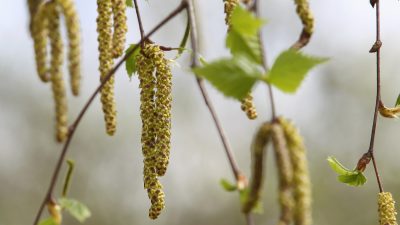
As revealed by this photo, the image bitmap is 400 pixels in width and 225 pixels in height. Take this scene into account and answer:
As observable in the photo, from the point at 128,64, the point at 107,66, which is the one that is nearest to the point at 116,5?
the point at 107,66

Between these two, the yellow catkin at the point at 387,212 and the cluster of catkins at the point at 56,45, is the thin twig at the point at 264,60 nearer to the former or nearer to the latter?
the cluster of catkins at the point at 56,45

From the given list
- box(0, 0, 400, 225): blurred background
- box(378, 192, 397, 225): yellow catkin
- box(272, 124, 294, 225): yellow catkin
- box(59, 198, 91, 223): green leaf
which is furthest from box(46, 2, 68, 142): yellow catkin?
box(0, 0, 400, 225): blurred background

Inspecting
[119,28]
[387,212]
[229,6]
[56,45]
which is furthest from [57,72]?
[387,212]

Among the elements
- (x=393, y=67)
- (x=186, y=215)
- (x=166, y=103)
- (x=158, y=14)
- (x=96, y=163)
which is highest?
(x=166, y=103)

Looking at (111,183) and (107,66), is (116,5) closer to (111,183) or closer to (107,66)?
(107,66)

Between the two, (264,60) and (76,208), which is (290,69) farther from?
(76,208)

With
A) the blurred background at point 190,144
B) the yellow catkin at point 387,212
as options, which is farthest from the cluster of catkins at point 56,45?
the blurred background at point 190,144

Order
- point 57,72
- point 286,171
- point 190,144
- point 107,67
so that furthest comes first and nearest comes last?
point 190,144
point 107,67
point 57,72
point 286,171
